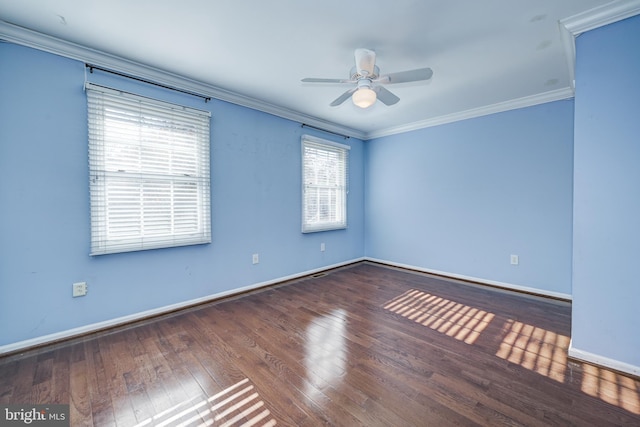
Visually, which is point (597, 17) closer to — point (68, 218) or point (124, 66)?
point (124, 66)

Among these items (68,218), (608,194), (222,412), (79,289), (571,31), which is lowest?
(222,412)

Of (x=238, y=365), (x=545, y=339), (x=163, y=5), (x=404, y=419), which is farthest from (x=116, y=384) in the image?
(x=545, y=339)

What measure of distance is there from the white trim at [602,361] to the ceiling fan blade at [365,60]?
2.58 m

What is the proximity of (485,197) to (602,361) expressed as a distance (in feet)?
7.25

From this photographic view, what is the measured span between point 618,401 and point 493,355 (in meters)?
0.62

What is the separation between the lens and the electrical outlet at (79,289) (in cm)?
224

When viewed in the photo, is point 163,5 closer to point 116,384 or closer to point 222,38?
point 222,38

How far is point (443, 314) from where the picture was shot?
2729mm

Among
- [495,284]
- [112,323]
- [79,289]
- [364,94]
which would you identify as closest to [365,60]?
[364,94]

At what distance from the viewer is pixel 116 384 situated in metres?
1.68

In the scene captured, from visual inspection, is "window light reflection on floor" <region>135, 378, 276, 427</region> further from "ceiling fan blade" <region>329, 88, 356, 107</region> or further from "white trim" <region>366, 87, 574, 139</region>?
"white trim" <region>366, 87, 574, 139</region>

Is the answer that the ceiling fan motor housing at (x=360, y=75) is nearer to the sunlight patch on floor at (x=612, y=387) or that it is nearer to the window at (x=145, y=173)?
the window at (x=145, y=173)

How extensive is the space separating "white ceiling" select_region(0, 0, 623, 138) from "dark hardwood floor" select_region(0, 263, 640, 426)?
241 centimetres

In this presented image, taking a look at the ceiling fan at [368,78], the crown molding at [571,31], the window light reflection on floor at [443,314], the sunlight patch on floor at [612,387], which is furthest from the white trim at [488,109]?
the sunlight patch on floor at [612,387]
